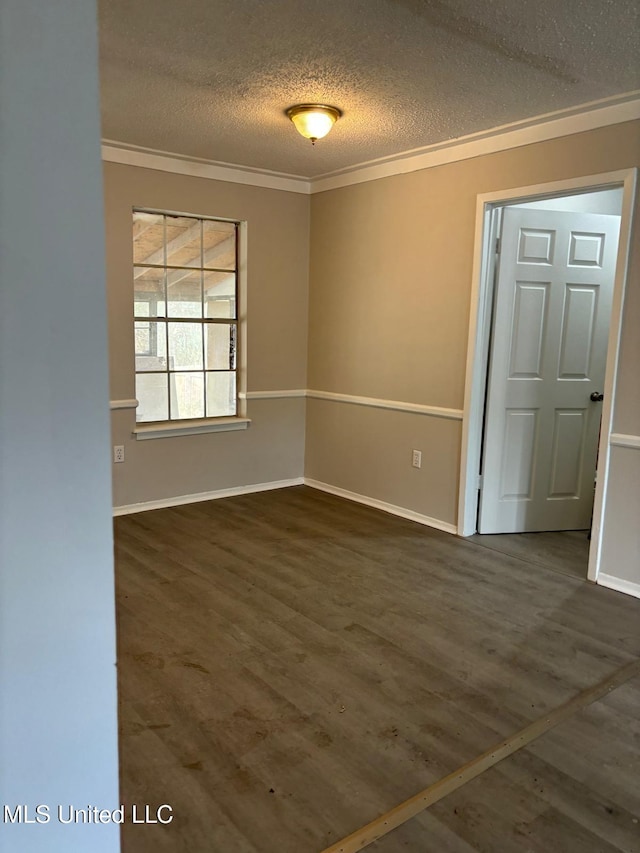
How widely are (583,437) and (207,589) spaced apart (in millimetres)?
2592

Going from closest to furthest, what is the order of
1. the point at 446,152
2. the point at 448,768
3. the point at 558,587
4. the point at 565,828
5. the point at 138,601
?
1. the point at 565,828
2. the point at 448,768
3. the point at 138,601
4. the point at 558,587
5. the point at 446,152

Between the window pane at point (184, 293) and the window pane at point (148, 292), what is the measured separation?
2.6 inches

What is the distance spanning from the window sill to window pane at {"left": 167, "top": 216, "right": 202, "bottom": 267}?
1.12m

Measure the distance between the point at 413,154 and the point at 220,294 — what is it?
5.47 feet

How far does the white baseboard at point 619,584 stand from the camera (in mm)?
3150

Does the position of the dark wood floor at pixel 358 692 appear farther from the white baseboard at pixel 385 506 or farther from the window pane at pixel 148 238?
the window pane at pixel 148 238

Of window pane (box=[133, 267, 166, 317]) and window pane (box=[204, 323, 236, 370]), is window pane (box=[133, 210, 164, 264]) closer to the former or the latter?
window pane (box=[133, 267, 166, 317])

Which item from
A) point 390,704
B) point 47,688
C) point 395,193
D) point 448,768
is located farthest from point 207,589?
point 395,193

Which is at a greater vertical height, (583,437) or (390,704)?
(583,437)

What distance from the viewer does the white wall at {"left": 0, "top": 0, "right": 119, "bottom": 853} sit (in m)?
0.78

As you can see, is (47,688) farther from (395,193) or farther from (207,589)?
(395,193)

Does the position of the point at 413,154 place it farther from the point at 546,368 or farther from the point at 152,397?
the point at 152,397

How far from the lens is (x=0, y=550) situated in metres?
0.82

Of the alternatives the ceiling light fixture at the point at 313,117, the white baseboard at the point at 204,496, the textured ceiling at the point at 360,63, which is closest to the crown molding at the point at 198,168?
the textured ceiling at the point at 360,63
